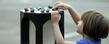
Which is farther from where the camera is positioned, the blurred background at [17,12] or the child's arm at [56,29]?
the blurred background at [17,12]

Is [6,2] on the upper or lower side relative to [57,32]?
upper

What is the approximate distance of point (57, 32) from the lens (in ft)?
5.62

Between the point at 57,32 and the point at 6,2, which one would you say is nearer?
the point at 57,32

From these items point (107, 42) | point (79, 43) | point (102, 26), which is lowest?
point (107, 42)

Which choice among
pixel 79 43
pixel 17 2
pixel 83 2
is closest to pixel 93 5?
pixel 83 2

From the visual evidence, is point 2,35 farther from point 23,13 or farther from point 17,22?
point 23,13

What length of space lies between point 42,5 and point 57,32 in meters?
0.88

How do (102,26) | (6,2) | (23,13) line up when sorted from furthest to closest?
1. (6,2)
2. (23,13)
3. (102,26)

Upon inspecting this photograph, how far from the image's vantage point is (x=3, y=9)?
8.35ft

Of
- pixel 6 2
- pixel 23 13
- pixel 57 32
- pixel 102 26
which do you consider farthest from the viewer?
pixel 6 2

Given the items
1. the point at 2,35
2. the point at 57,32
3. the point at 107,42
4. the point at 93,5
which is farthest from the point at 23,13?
the point at 107,42

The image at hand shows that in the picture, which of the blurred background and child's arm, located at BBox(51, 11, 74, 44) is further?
the blurred background

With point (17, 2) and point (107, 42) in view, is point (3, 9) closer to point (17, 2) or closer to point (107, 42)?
point (17, 2)

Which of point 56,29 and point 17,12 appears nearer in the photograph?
point 56,29
